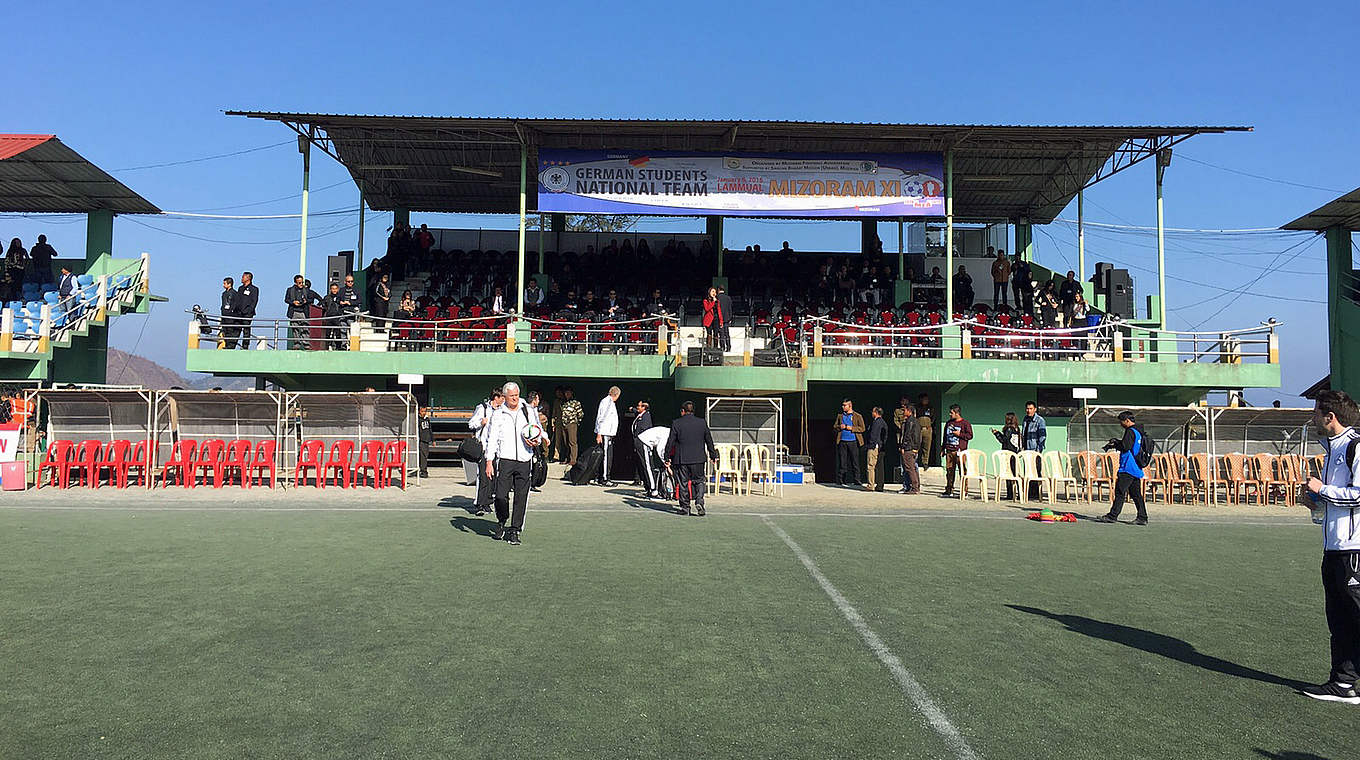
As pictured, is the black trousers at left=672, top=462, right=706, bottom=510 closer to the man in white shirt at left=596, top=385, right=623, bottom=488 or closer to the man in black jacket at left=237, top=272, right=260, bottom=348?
the man in white shirt at left=596, top=385, right=623, bottom=488

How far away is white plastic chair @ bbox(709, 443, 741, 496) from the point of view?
56.4 ft

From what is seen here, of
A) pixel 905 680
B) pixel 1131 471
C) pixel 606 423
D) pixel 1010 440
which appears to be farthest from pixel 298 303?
pixel 905 680

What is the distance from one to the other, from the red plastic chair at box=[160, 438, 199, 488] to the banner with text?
12.0 meters

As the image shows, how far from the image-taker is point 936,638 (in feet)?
20.5

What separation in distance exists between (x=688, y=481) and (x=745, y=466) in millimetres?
3679

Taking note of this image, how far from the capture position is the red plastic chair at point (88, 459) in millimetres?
16266

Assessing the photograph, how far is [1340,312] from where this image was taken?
3173 centimetres

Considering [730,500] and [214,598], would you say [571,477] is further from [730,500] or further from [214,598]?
[214,598]

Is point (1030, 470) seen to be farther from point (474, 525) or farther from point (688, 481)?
point (474, 525)

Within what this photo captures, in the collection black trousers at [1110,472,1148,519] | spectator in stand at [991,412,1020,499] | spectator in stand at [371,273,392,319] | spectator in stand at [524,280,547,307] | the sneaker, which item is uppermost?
spectator in stand at [524,280,547,307]

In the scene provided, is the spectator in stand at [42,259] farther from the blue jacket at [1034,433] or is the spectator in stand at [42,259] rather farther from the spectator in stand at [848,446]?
the blue jacket at [1034,433]

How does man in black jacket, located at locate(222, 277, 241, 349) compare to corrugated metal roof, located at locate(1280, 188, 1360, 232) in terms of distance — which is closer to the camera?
man in black jacket, located at locate(222, 277, 241, 349)

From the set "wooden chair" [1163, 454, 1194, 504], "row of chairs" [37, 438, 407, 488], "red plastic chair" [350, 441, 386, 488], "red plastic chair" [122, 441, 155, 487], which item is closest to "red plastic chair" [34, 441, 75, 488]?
"row of chairs" [37, 438, 407, 488]

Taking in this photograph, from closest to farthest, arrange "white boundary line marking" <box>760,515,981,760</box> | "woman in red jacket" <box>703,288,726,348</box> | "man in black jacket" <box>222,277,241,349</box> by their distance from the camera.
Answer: "white boundary line marking" <box>760,515,981,760</box>
"woman in red jacket" <box>703,288,726,348</box>
"man in black jacket" <box>222,277,241,349</box>
